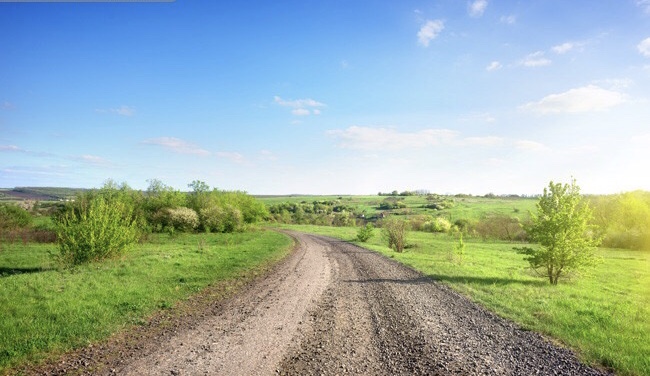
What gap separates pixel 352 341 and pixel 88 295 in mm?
12127

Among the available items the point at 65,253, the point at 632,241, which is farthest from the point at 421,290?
the point at 632,241

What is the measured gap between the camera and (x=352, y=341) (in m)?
10.6

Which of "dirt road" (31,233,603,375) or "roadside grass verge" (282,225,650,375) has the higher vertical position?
"dirt road" (31,233,603,375)

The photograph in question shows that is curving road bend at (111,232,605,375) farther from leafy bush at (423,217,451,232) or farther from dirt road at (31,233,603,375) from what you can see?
leafy bush at (423,217,451,232)

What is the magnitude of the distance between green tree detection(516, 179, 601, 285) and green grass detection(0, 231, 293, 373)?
19745 millimetres

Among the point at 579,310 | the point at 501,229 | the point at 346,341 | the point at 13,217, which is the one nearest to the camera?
the point at 346,341

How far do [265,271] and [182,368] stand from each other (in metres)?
14.8

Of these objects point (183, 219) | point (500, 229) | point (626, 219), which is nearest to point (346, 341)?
point (183, 219)

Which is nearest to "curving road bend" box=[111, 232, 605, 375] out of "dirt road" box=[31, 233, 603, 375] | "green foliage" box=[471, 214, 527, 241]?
"dirt road" box=[31, 233, 603, 375]

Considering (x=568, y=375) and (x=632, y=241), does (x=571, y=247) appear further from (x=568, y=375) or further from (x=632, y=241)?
(x=632, y=241)

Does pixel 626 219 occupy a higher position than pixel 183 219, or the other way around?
pixel 626 219

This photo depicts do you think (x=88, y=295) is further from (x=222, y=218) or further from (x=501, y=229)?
(x=501, y=229)

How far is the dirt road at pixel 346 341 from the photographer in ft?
28.6

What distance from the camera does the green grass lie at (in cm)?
1004
